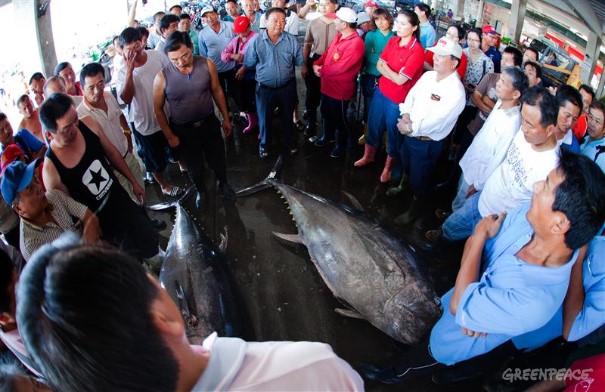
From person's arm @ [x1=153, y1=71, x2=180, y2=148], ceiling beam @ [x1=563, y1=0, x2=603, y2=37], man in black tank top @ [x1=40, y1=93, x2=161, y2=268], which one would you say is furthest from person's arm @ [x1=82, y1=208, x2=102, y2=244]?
ceiling beam @ [x1=563, y1=0, x2=603, y2=37]

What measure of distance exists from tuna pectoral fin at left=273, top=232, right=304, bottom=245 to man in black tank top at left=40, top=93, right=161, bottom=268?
3.73ft

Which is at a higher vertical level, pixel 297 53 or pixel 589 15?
pixel 297 53

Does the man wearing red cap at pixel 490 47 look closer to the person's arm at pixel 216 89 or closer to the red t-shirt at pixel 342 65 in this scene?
the red t-shirt at pixel 342 65

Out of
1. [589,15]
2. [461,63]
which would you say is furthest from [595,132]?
[589,15]

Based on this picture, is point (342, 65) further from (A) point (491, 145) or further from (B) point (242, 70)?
(A) point (491, 145)

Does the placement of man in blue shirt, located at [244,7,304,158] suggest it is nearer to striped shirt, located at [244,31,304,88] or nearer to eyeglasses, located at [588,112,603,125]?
striped shirt, located at [244,31,304,88]

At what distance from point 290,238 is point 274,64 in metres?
2.06

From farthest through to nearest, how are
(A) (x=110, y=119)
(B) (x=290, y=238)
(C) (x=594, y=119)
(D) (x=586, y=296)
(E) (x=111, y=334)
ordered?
1. (B) (x=290, y=238)
2. (A) (x=110, y=119)
3. (C) (x=594, y=119)
4. (D) (x=586, y=296)
5. (E) (x=111, y=334)

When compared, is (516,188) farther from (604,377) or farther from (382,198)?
(382,198)

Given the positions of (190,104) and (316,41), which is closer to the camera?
(190,104)

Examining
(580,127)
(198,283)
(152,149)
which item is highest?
(580,127)

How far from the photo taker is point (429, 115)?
341 centimetres

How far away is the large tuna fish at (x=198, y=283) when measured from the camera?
2.34 meters

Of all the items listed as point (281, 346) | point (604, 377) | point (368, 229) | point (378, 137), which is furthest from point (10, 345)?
point (378, 137)
